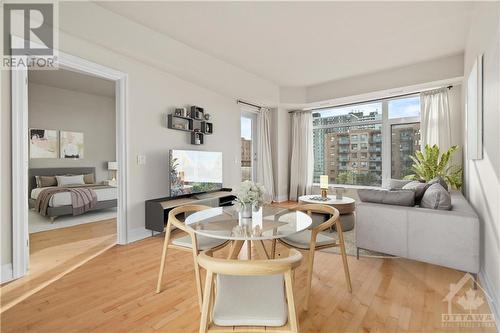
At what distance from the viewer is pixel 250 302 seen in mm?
1198

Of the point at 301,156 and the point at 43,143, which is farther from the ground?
the point at 43,143

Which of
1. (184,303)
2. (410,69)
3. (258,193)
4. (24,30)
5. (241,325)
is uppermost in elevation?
(410,69)

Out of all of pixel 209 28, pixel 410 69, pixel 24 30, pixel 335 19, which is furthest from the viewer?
pixel 410 69

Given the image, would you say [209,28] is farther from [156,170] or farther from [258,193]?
[258,193]

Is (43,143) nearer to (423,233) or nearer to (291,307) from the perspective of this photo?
(291,307)

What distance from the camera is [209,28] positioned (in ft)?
10.8

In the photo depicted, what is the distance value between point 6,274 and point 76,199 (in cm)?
259

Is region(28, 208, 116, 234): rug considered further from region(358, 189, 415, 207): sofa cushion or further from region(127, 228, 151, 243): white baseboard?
region(358, 189, 415, 207): sofa cushion

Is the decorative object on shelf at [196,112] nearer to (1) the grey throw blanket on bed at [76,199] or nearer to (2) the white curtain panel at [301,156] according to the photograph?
(1) the grey throw blanket on bed at [76,199]

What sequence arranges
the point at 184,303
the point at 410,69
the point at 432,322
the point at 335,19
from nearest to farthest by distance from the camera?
the point at 432,322 → the point at 184,303 → the point at 335,19 → the point at 410,69

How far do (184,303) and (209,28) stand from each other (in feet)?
10.6

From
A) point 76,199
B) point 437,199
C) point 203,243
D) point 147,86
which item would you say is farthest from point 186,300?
point 76,199

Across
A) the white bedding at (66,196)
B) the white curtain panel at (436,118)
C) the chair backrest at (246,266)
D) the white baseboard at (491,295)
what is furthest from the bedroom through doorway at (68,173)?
the white curtain panel at (436,118)

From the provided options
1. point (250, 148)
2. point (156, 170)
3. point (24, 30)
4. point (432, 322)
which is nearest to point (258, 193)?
point (432, 322)
